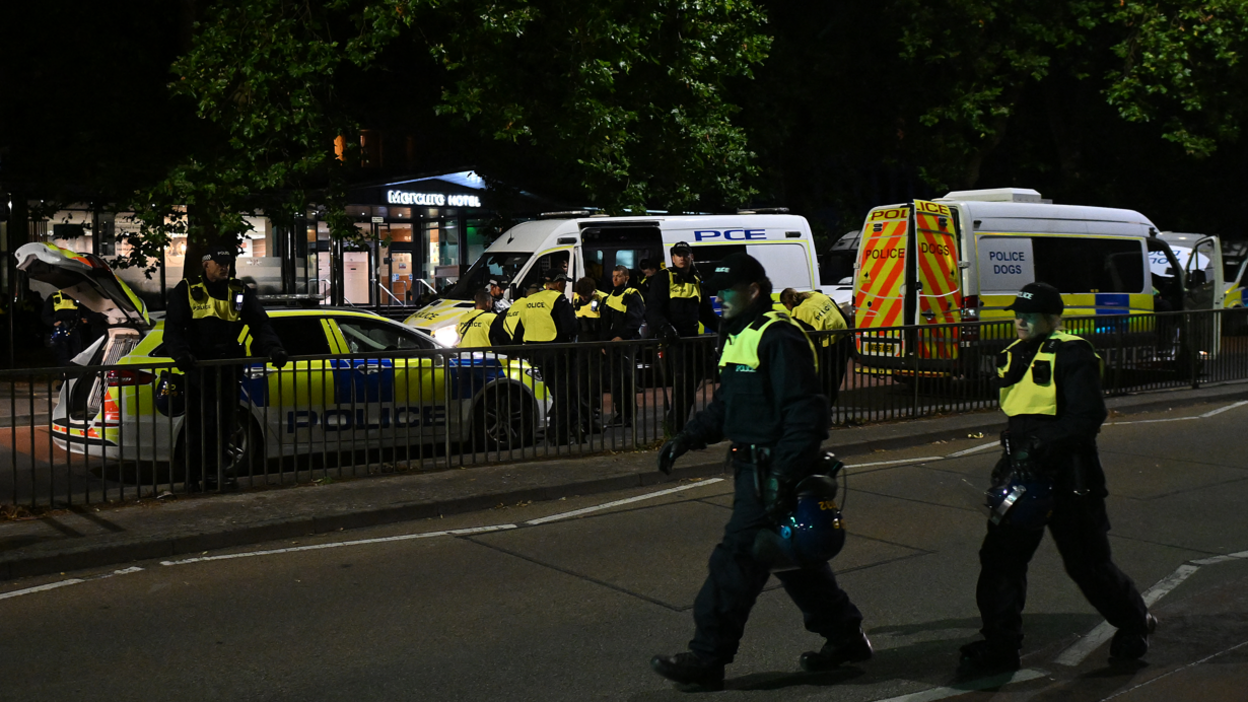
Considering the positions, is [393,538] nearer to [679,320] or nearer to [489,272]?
[679,320]

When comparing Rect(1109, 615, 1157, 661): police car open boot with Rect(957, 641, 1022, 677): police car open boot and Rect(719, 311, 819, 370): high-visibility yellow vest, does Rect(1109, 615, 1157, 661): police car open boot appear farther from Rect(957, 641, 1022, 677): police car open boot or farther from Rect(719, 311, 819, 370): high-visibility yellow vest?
Rect(719, 311, 819, 370): high-visibility yellow vest

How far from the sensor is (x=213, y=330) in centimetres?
923

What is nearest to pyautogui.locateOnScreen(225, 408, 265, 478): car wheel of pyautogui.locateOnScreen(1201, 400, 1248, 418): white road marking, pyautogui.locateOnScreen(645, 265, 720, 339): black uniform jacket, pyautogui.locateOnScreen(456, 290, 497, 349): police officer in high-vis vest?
pyautogui.locateOnScreen(456, 290, 497, 349): police officer in high-vis vest

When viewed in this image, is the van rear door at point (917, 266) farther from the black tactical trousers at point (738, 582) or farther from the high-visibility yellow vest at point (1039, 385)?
the black tactical trousers at point (738, 582)

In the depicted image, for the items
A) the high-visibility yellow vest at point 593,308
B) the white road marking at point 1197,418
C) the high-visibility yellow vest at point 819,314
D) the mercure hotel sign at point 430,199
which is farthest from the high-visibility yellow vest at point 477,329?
the mercure hotel sign at point 430,199

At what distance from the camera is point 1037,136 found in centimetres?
3400

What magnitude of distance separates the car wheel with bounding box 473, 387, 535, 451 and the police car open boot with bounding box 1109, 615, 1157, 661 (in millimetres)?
6155

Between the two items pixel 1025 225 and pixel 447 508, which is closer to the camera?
pixel 447 508

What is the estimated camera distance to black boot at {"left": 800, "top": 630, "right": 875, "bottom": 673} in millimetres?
5016

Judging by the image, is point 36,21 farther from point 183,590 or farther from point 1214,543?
point 1214,543

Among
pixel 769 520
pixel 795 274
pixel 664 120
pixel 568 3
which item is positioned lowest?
pixel 769 520

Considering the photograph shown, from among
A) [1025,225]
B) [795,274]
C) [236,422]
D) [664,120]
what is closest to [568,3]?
[664,120]

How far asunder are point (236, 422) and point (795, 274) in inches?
430

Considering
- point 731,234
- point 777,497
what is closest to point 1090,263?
point 731,234
